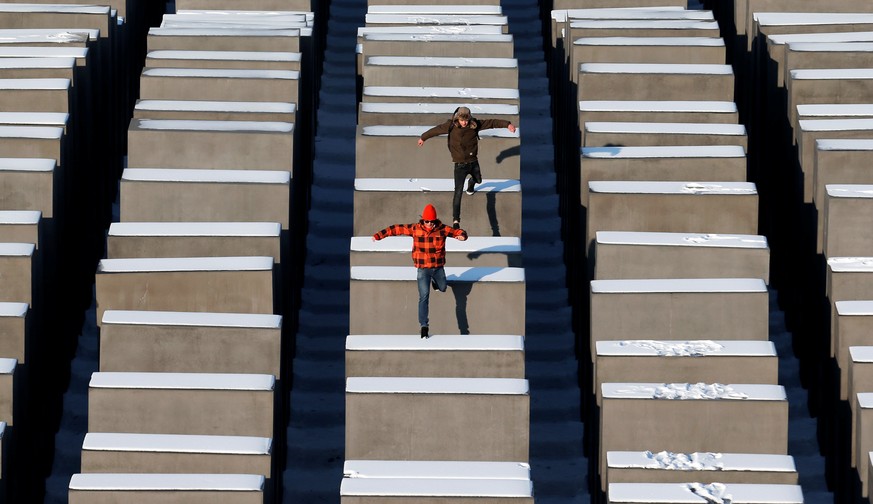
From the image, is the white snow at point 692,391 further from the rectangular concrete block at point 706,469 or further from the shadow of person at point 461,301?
the shadow of person at point 461,301

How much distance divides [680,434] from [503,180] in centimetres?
687

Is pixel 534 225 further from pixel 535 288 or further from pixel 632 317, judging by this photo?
pixel 632 317

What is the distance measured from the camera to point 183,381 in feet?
84.4

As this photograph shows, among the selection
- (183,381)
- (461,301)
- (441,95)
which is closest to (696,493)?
(461,301)

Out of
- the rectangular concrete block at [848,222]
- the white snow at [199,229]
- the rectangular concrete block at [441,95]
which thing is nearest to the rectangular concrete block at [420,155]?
the rectangular concrete block at [441,95]

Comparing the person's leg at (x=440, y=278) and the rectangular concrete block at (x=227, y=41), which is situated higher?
the rectangular concrete block at (x=227, y=41)

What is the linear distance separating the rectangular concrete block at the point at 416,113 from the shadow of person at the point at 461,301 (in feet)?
18.3

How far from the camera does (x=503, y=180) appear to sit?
1205 inches

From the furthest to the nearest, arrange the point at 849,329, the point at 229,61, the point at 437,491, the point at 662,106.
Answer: the point at 229,61 → the point at 662,106 → the point at 849,329 → the point at 437,491

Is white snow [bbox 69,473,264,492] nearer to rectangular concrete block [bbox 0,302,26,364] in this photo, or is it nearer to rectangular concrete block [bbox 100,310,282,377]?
rectangular concrete block [bbox 100,310,282,377]

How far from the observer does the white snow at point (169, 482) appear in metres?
23.8

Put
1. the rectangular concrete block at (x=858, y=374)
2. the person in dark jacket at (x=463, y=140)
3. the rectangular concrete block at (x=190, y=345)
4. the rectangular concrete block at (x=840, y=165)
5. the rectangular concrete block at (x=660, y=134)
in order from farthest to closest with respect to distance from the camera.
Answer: the rectangular concrete block at (x=660, y=134) → the rectangular concrete block at (x=840, y=165) → the person in dark jacket at (x=463, y=140) → the rectangular concrete block at (x=190, y=345) → the rectangular concrete block at (x=858, y=374)

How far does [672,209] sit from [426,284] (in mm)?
5298

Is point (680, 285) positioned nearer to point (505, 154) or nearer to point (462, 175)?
point (462, 175)
